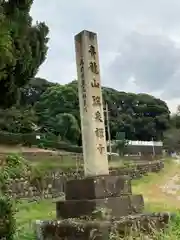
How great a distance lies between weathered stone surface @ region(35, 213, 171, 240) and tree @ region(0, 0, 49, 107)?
847 centimetres

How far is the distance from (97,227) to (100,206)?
0.55 metres

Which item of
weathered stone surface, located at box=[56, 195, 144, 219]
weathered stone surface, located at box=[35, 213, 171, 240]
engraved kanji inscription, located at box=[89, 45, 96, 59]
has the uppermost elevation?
engraved kanji inscription, located at box=[89, 45, 96, 59]

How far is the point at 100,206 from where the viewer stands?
644cm

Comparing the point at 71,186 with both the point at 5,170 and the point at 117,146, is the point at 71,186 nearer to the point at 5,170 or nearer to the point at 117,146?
the point at 5,170

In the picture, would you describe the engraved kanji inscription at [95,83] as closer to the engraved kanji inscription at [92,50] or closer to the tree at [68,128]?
the engraved kanji inscription at [92,50]

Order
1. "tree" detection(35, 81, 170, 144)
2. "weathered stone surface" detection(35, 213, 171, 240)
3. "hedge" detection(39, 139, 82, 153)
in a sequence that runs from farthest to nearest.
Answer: "tree" detection(35, 81, 170, 144) < "hedge" detection(39, 139, 82, 153) < "weathered stone surface" detection(35, 213, 171, 240)

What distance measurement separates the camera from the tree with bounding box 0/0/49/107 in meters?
14.9

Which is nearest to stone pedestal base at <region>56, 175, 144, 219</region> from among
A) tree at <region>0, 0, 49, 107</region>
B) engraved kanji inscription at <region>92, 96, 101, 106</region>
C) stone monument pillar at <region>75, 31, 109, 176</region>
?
stone monument pillar at <region>75, 31, 109, 176</region>

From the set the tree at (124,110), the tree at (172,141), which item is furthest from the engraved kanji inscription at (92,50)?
the tree at (172,141)

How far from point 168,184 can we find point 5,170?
30.5ft

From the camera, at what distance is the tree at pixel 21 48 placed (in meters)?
14.9

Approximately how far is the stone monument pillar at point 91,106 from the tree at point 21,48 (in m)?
6.80

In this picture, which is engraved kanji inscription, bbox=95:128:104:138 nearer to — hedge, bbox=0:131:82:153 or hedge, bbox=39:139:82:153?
hedge, bbox=0:131:82:153

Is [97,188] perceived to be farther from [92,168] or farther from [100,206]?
[92,168]
